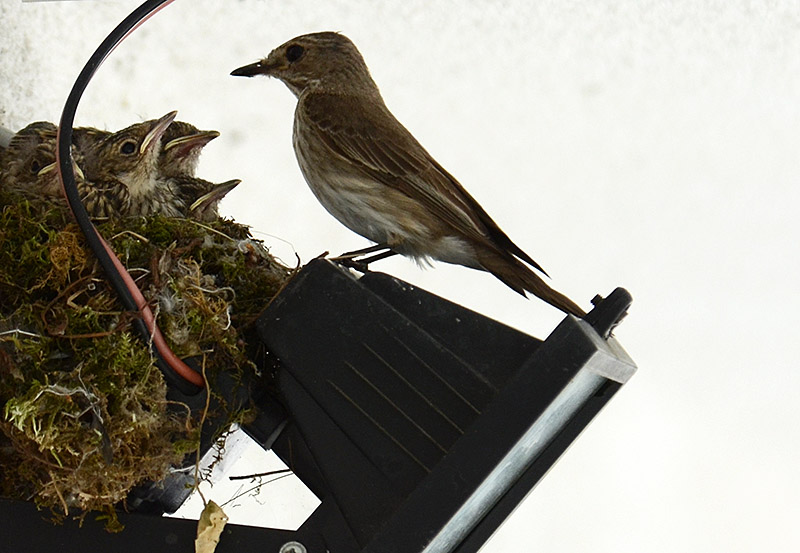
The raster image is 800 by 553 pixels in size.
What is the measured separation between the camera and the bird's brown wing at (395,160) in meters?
2.50

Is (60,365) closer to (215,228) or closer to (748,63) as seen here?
(215,228)

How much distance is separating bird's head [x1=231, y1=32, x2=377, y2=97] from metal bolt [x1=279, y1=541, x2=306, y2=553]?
1.58 metres

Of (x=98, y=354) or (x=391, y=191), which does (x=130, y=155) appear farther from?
(x=98, y=354)

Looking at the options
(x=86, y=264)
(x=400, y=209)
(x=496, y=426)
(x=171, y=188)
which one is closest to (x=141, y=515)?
(x=86, y=264)

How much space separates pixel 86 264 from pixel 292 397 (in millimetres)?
608

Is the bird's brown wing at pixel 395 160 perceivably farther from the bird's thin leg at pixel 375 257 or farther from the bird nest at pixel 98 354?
the bird nest at pixel 98 354

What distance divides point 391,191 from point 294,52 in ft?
2.34

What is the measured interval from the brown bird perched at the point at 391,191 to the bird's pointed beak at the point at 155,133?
40 centimetres

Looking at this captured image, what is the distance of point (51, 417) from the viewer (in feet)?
6.06

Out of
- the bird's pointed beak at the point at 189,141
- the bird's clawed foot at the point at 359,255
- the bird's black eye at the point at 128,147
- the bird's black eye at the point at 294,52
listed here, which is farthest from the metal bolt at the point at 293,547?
the bird's pointed beak at the point at 189,141

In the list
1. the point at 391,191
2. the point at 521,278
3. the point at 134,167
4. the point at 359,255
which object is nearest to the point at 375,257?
the point at 359,255

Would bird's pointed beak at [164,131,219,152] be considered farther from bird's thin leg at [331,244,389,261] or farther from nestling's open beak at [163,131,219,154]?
bird's thin leg at [331,244,389,261]

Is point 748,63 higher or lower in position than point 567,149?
higher

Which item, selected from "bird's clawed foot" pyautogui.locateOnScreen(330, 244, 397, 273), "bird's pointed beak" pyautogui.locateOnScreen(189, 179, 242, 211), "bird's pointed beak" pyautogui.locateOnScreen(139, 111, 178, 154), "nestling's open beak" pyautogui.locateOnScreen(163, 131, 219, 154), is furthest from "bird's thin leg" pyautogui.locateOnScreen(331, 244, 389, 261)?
"nestling's open beak" pyautogui.locateOnScreen(163, 131, 219, 154)
